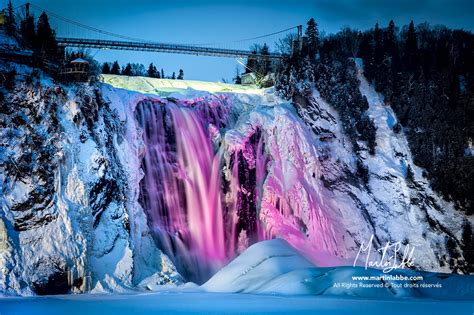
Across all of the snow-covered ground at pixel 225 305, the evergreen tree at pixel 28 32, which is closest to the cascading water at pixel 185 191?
the evergreen tree at pixel 28 32

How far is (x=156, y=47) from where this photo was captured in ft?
174

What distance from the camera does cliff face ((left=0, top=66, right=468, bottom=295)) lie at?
94.0 feet

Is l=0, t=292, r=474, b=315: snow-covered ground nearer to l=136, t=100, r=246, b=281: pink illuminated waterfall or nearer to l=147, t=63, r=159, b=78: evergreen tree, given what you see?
l=136, t=100, r=246, b=281: pink illuminated waterfall

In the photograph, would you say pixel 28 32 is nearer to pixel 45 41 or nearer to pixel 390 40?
pixel 45 41

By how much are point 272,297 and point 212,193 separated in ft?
44.6

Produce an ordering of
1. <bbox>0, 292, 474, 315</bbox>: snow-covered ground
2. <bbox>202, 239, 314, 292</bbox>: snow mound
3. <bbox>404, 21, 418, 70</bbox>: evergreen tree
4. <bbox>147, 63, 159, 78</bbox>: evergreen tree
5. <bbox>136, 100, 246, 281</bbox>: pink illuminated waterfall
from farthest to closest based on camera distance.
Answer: <bbox>147, 63, 159, 78</bbox>: evergreen tree < <bbox>404, 21, 418, 70</bbox>: evergreen tree < <bbox>136, 100, 246, 281</bbox>: pink illuminated waterfall < <bbox>202, 239, 314, 292</bbox>: snow mound < <bbox>0, 292, 474, 315</bbox>: snow-covered ground

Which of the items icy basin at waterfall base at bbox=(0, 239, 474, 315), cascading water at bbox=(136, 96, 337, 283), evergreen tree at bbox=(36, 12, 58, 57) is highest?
evergreen tree at bbox=(36, 12, 58, 57)

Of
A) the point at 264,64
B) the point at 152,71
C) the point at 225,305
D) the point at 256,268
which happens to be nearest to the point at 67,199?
the point at 256,268

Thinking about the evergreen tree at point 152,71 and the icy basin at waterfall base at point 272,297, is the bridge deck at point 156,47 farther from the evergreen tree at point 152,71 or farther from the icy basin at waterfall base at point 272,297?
the icy basin at waterfall base at point 272,297

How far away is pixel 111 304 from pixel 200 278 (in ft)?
32.5

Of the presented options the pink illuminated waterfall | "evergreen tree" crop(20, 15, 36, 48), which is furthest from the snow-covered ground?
"evergreen tree" crop(20, 15, 36, 48)

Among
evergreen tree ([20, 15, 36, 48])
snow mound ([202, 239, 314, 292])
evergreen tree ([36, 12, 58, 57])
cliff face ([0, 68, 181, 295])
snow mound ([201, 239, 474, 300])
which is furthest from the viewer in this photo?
evergreen tree ([20, 15, 36, 48])

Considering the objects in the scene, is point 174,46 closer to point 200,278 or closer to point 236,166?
point 236,166

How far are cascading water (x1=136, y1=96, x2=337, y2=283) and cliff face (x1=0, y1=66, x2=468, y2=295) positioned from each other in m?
0.07
